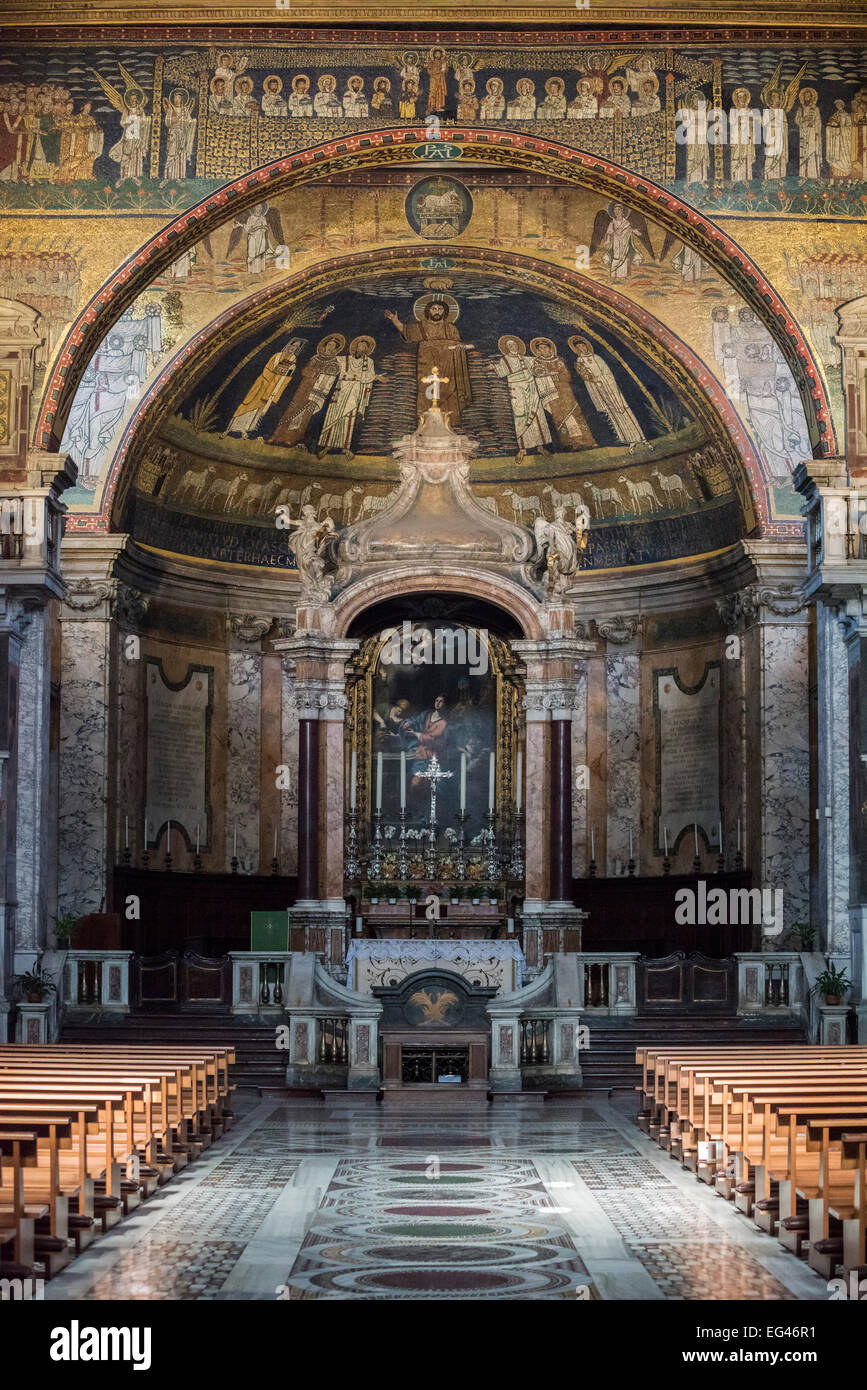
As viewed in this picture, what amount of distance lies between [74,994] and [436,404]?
9.71 meters

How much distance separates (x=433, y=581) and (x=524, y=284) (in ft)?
17.5

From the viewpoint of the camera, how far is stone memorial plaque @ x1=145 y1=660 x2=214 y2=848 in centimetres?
2945

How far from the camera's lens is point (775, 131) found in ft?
72.2

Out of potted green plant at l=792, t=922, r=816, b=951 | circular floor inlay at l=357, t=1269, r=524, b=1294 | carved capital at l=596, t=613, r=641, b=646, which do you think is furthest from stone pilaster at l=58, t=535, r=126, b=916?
circular floor inlay at l=357, t=1269, r=524, b=1294

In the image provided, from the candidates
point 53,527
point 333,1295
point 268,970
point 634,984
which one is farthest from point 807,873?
point 333,1295

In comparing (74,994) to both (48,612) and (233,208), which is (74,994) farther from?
(233,208)

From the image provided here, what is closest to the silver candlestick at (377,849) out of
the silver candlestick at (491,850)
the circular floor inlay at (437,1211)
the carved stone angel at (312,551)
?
the silver candlestick at (491,850)

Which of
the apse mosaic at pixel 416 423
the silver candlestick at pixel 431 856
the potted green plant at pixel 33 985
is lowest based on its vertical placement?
the potted green plant at pixel 33 985

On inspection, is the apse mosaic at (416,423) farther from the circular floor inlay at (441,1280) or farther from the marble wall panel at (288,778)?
Answer: the circular floor inlay at (441,1280)

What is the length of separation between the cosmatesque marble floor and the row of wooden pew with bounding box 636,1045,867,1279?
200 mm

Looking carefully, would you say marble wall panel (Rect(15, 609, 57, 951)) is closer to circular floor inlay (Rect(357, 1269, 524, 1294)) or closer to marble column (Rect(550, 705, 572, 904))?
marble column (Rect(550, 705, 572, 904))

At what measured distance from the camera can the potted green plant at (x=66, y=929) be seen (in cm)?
2388

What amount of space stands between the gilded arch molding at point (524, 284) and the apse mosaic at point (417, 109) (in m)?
4.23

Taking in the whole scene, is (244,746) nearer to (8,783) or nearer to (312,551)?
(312,551)
